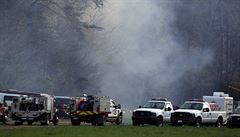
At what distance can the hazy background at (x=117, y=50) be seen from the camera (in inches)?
2393

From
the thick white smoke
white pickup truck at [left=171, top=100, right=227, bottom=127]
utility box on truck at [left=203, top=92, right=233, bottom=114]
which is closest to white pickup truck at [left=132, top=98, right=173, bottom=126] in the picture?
white pickup truck at [left=171, top=100, right=227, bottom=127]

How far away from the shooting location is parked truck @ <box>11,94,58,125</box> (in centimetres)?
4044

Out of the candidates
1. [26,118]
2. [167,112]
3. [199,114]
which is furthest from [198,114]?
[26,118]

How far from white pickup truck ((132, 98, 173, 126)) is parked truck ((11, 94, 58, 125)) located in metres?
5.88

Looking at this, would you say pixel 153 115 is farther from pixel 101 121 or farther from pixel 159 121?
pixel 101 121

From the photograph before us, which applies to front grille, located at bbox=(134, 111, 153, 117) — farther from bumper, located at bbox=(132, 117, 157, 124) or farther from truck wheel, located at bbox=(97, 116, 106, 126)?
truck wheel, located at bbox=(97, 116, 106, 126)

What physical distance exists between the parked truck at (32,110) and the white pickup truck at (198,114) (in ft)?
29.4

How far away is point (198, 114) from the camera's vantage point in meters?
43.8

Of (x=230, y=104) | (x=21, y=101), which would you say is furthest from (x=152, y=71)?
(x=21, y=101)

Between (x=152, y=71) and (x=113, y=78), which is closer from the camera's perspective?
(x=152, y=71)

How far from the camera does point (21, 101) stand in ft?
135

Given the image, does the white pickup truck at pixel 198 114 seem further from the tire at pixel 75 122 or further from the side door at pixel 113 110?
the tire at pixel 75 122

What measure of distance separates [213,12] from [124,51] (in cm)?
1121

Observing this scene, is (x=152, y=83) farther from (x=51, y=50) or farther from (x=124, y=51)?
(x=51, y=50)
